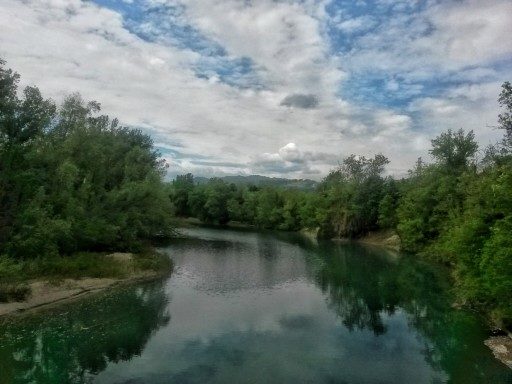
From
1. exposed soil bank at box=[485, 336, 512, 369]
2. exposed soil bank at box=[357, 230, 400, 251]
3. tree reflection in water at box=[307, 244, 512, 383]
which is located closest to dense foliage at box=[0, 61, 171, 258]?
tree reflection in water at box=[307, 244, 512, 383]

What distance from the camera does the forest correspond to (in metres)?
30.8

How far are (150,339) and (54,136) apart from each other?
28.4 m

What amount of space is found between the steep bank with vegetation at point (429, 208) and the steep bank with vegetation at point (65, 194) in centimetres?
2977

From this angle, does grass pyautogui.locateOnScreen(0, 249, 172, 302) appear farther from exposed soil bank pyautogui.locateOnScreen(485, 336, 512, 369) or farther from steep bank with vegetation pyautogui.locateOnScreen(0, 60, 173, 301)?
exposed soil bank pyautogui.locateOnScreen(485, 336, 512, 369)

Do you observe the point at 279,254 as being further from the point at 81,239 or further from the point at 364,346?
the point at 364,346

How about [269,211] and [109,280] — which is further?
[269,211]

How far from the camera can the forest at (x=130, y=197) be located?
101ft

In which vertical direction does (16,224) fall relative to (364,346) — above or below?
above

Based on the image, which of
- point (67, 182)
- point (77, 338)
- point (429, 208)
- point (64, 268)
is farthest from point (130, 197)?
point (429, 208)

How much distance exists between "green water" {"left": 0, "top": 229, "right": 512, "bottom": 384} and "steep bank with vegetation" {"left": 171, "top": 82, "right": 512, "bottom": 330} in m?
4.51

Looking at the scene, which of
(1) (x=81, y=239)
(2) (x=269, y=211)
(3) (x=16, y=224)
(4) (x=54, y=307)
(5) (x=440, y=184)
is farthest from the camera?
(2) (x=269, y=211)

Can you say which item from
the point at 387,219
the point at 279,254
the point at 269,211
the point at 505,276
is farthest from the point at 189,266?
the point at 269,211

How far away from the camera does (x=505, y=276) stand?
2467cm

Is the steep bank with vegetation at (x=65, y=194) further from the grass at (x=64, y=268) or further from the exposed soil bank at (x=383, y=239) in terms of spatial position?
the exposed soil bank at (x=383, y=239)
